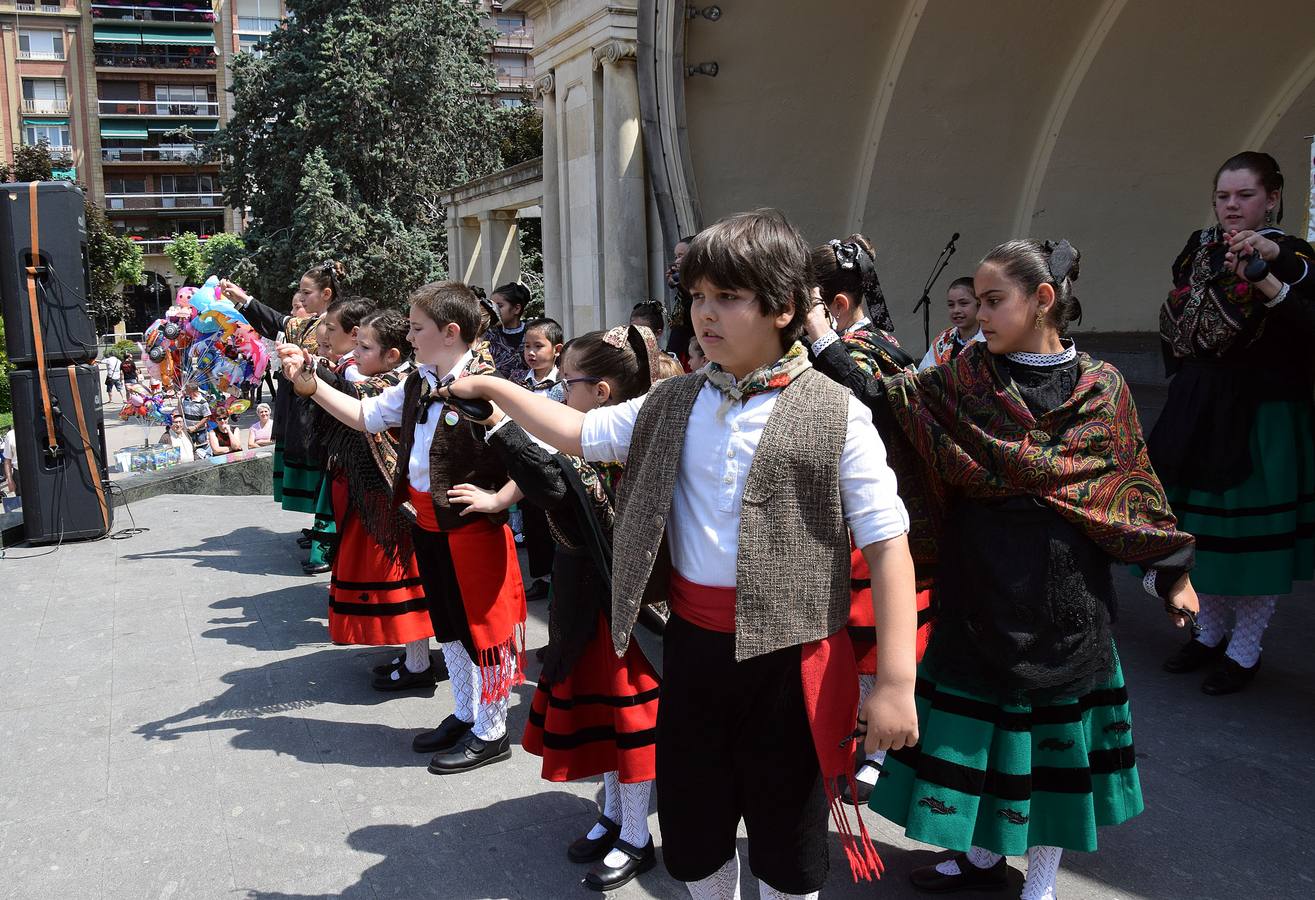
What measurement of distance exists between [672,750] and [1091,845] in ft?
3.76

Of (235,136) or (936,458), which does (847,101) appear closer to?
(936,458)

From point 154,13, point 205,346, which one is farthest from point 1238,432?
point 154,13

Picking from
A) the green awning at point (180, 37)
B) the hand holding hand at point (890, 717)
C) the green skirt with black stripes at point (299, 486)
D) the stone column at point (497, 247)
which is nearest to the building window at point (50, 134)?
the green awning at point (180, 37)

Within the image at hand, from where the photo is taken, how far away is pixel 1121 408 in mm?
2568

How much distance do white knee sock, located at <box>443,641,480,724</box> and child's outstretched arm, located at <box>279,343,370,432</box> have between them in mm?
916

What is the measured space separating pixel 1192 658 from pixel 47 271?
7697mm

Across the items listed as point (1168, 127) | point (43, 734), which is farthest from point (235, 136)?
point (43, 734)

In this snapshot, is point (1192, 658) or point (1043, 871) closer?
point (1043, 871)

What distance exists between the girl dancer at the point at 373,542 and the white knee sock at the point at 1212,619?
3321 mm

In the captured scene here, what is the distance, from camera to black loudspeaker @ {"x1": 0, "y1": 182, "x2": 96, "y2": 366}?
24.2 ft

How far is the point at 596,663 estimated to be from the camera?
10.4 feet

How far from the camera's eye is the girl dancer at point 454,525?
3.48 metres

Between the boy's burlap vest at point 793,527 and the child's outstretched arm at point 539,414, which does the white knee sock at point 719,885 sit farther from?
the child's outstretched arm at point 539,414

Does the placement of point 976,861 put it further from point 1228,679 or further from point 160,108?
point 160,108
